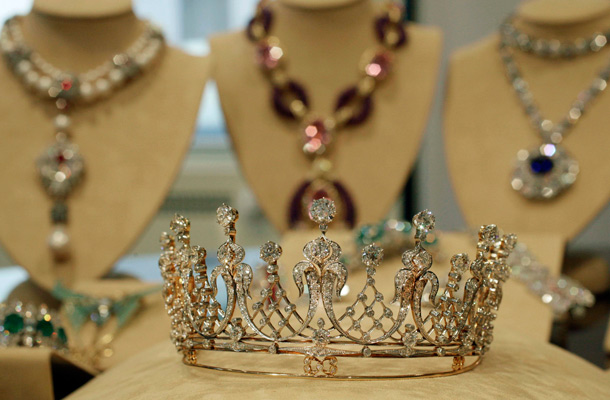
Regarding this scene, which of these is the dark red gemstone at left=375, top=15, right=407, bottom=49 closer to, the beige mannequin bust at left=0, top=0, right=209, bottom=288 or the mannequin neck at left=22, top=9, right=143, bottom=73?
the beige mannequin bust at left=0, top=0, right=209, bottom=288

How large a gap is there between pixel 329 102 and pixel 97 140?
0.48 meters

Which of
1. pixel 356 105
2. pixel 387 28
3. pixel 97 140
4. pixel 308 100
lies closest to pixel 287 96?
pixel 308 100

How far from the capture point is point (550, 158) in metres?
1.33

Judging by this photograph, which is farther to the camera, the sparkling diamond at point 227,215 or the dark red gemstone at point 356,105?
the dark red gemstone at point 356,105

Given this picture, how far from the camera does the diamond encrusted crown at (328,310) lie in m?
0.69

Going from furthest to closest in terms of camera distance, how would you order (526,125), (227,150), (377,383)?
1. (227,150)
2. (526,125)
3. (377,383)

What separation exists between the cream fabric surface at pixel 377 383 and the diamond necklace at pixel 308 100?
0.62 meters

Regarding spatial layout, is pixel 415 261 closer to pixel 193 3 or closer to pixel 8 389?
pixel 8 389

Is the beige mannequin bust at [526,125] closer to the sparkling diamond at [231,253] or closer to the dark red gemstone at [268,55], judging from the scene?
the dark red gemstone at [268,55]

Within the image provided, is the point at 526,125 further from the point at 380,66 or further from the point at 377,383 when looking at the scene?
the point at 377,383

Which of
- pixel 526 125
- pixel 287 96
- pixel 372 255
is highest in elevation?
pixel 287 96

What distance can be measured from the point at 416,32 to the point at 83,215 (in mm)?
794

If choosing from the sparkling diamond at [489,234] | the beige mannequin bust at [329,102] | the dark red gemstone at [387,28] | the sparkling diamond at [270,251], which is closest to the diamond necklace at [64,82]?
the beige mannequin bust at [329,102]

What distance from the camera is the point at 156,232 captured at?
2320mm
